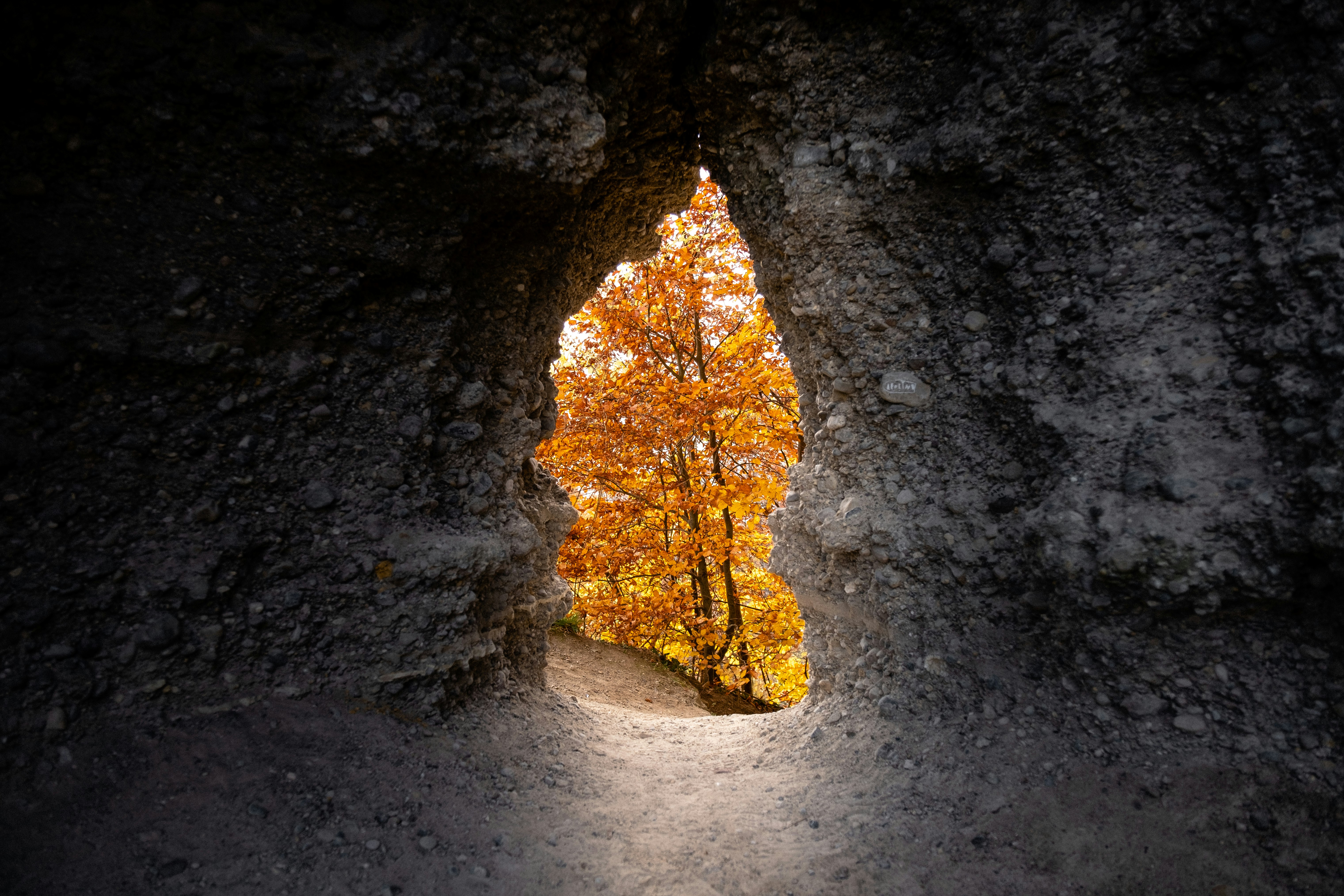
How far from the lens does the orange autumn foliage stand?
22.9 ft

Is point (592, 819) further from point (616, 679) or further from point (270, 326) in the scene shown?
point (616, 679)

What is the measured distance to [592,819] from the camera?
257cm

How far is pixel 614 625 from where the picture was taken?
Answer: 746cm

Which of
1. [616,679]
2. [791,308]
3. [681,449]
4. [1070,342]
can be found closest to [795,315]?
[791,308]

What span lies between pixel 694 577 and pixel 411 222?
704 cm

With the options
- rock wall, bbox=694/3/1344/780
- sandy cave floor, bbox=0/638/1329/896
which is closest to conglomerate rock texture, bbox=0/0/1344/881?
rock wall, bbox=694/3/1344/780

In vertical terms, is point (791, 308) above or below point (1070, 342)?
above

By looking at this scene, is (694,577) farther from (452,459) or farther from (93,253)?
(93,253)

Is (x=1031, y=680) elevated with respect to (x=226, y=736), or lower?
elevated

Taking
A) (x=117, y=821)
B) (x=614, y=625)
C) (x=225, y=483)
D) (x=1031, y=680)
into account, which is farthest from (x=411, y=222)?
(x=614, y=625)

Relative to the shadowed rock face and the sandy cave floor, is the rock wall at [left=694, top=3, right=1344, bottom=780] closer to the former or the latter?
the shadowed rock face

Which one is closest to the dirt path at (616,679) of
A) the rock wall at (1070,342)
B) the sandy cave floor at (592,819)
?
the sandy cave floor at (592,819)

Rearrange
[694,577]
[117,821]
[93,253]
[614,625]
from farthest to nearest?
[694,577] < [614,625] < [93,253] < [117,821]

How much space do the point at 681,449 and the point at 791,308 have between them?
480 centimetres
